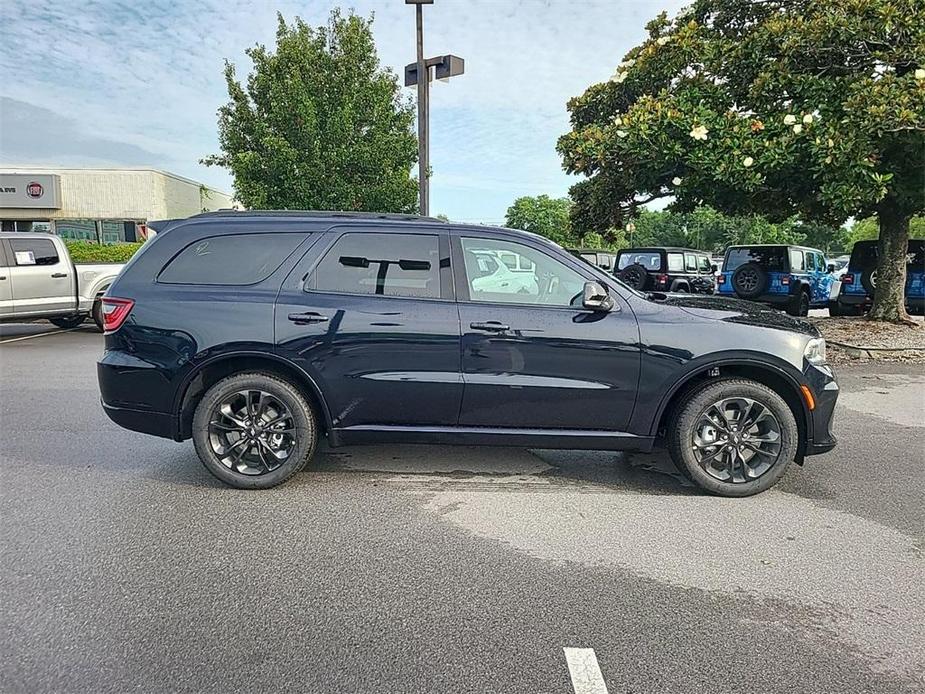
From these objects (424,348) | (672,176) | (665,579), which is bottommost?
(665,579)

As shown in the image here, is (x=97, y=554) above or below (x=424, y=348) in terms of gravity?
below

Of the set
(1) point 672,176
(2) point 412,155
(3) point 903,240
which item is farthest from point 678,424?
(2) point 412,155

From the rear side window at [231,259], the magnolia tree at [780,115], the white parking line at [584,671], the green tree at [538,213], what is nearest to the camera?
the white parking line at [584,671]

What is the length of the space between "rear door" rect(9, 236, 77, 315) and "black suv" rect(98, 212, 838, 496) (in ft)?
27.9

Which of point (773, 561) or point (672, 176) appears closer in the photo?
point (773, 561)

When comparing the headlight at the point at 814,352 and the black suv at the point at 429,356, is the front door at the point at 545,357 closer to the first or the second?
the black suv at the point at 429,356

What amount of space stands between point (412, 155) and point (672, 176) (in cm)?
1194

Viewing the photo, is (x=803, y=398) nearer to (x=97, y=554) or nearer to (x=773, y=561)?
(x=773, y=561)

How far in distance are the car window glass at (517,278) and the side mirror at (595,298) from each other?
10 cm

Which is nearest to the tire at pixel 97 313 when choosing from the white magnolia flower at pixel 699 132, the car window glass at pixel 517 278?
the car window glass at pixel 517 278

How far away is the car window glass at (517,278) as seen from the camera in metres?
4.24

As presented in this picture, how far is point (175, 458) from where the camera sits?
4.95 m

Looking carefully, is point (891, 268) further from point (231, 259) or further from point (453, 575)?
point (231, 259)

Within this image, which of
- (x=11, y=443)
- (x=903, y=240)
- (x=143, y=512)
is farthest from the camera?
(x=903, y=240)
